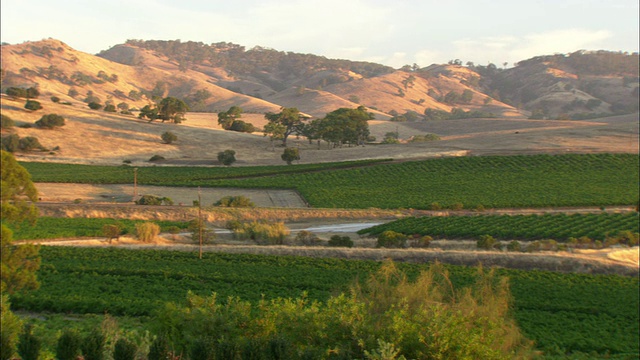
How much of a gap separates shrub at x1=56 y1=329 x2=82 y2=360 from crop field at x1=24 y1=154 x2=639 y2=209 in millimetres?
54519

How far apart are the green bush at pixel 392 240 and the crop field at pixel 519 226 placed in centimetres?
442

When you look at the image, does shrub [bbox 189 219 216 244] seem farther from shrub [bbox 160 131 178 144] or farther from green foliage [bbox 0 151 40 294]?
shrub [bbox 160 131 178 144]

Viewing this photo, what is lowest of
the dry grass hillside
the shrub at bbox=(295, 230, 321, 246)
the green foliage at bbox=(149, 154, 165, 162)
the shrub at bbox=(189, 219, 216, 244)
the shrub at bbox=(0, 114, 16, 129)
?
the shrub at bbox=(295, 230, 321, 246)

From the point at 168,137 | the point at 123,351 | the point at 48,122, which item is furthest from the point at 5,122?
the point at 123,351

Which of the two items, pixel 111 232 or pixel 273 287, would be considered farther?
pixel 111 232

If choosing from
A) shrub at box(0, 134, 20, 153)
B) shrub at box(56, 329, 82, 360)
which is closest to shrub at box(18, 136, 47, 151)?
shrub at box(0, 134, 20, 153)

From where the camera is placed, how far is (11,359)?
17531mm

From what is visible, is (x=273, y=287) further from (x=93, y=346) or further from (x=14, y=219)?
(x=93, y=346)

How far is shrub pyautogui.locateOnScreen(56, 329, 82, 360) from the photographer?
55.5 feet

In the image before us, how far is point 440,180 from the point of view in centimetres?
8525

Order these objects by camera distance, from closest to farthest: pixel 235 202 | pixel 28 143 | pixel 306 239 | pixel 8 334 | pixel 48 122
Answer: pixel 8 334, pixel 306 239, pixel 235 202, pixel 28 143, pixel 48 122

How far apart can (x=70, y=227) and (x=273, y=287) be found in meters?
27.6

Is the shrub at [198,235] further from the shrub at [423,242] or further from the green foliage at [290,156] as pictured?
the green foliage at [290,156]

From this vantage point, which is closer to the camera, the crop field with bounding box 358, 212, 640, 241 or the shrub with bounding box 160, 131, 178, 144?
the crop field with bounding box 358, 212, 640, 241
